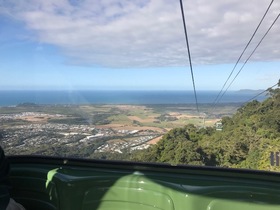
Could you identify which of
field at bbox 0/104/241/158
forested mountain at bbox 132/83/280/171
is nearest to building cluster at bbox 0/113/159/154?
field at bbox 0/104/241/158

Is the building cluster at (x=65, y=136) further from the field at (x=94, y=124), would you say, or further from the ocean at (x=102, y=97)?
the ocean at (x=102, y=97)

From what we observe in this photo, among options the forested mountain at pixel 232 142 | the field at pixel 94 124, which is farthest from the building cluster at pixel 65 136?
the forested mountain at pixel 232 142

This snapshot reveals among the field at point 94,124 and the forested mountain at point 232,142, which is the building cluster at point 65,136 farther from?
the forested mountain at point 232,142

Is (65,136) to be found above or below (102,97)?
below

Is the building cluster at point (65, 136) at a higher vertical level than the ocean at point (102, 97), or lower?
lower

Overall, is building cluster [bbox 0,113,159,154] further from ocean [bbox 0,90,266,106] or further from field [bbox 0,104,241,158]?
ocean [bbox 0,90,266,106]

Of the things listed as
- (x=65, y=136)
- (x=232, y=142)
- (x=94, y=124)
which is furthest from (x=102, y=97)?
(x=232, y=142)

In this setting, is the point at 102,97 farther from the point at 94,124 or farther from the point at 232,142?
the point at 232,142
